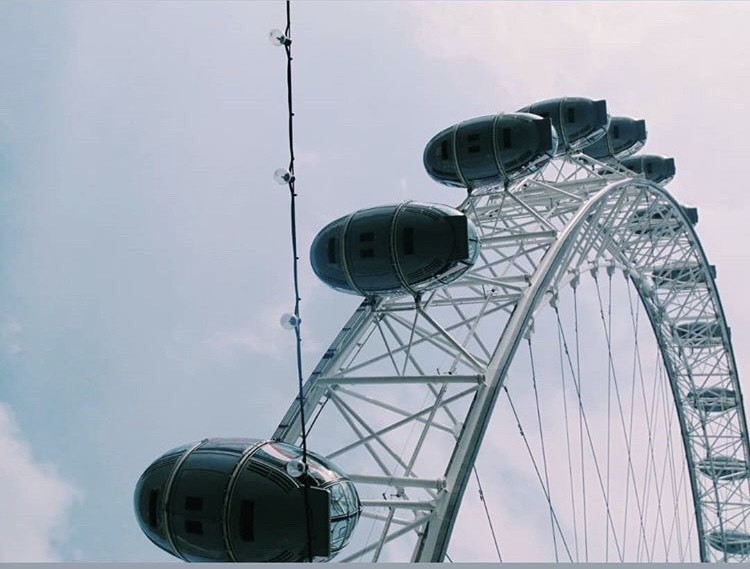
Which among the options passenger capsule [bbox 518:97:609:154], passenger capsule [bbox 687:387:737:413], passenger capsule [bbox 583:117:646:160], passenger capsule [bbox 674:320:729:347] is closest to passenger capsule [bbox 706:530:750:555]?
passenger capsule [bbox 687:387:737:413]

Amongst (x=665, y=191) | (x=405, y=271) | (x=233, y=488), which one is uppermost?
(x=665, y=191)

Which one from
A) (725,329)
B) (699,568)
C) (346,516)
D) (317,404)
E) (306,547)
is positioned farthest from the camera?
(725,329)

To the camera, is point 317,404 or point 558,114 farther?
point 558,114

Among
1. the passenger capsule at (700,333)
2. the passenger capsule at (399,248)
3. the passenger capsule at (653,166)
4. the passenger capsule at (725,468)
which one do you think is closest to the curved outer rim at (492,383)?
the passenger capsule at (399,248)

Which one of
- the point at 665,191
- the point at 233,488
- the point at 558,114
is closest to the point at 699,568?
the point at 233,488

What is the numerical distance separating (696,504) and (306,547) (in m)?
36.8

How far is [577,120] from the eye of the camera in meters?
21.7

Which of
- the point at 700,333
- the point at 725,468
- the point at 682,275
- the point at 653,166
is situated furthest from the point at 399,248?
the point at 725,468

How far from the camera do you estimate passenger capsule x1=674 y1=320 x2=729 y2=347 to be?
36.1 metres

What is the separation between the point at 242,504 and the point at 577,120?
18259 millimetres

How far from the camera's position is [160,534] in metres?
7.70

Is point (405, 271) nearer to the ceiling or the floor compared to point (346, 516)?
nearer to the ceiling

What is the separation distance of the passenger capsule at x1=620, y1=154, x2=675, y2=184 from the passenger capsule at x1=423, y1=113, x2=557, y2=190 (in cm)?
1766

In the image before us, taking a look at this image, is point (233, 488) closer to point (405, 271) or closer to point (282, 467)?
point (282, 467)
